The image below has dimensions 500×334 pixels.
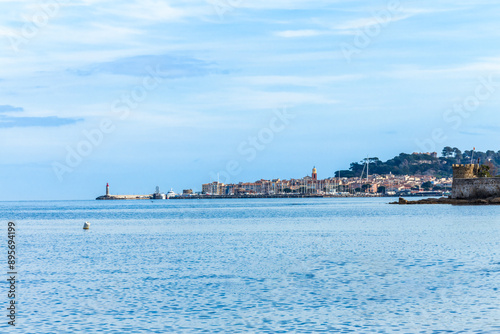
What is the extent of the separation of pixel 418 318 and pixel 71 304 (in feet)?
29.9

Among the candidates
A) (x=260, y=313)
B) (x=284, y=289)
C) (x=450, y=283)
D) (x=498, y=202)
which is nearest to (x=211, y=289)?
(x=284, y=289)

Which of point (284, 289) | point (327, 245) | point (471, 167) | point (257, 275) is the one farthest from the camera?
point (471, 167)

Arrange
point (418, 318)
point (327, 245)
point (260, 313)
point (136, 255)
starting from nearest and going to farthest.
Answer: point (418, 318) < point (260, 313) < point (136, 255) < point (327, 245)

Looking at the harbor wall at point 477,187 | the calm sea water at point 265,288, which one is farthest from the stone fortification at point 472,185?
the calm sea water at point 265,288

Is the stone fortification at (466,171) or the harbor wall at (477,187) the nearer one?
the harbor wall at (477,187)

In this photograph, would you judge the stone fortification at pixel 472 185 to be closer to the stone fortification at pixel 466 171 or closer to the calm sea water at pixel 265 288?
the stone fortification at pixel 466 171

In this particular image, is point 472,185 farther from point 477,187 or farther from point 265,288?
point 265,288

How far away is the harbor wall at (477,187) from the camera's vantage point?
3179 inches

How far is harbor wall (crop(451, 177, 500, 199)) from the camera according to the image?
265 feet

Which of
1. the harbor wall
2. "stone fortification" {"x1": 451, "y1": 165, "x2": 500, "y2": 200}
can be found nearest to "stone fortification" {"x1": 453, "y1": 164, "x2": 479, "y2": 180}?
"stone fortification" {"x1": 451, "y1": 165, "x2": 500, "y2": 200}

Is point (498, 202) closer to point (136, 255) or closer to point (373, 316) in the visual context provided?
point (136, 255)

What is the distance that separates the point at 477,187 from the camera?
82.4 metres

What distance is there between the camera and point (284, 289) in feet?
64.7

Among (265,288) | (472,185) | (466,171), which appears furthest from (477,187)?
(265,288)
